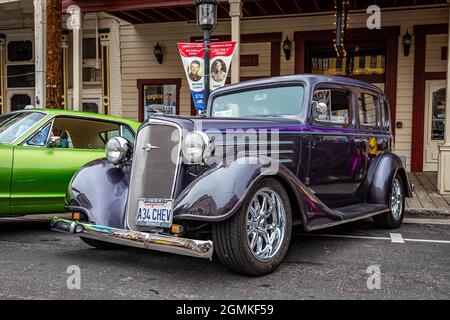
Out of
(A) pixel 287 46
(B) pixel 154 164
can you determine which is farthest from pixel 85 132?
(A) pixel 287 46

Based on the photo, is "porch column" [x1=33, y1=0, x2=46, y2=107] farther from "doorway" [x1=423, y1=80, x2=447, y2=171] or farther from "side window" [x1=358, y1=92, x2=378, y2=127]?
"doorway" [x1=423, y1=80, x2=447, y2=171]

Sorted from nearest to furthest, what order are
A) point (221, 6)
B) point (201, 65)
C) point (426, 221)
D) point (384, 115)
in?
1. point (384, 115)
2. point (426, 221)
3. point (201, 65)
4. point (221, 6)

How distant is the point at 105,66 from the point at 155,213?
1020cm

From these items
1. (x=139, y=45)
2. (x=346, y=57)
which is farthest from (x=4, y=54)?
(x=346, y=57)

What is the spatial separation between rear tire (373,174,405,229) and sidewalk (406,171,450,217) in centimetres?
113

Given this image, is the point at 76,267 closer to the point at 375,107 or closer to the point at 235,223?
the point at 235,223

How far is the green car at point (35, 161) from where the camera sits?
17.1 feet

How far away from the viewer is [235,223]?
3.54m

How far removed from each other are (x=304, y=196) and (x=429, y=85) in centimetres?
805

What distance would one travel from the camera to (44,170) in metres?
5.47

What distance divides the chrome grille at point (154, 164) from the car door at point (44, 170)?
1.82m

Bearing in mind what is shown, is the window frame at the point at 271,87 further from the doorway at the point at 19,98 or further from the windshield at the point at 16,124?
the doorway at the point at 19,98

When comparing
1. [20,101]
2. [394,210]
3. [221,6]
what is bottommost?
[394,210]

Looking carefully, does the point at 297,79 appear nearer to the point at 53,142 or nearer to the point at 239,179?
the point at 239,179
